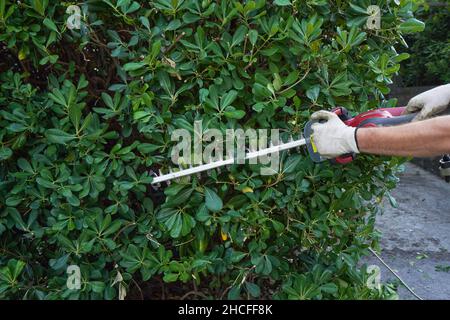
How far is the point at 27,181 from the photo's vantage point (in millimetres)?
2205

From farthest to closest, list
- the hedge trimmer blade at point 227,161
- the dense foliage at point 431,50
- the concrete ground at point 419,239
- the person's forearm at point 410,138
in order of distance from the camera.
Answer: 1. the dense foliage at point 431,50
2. the concrete ground at point 419,239
3. the hedge trimmer blade at point 227,161
4. the person's forearm at point 410,138

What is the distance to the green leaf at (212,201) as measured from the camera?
208 centimetres

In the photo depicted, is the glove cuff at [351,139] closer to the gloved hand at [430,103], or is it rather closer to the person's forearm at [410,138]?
the person's forearm at [410,138]

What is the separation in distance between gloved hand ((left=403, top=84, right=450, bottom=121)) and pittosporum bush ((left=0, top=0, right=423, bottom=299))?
16 centimetres

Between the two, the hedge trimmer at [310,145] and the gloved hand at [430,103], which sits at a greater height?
the gloved hand at [430,103]

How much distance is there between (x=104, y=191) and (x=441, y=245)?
3.34 meters

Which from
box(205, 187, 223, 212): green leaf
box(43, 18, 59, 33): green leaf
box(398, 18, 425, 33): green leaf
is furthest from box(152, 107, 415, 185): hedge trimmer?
box(43, 18, 59, 33): green leaf

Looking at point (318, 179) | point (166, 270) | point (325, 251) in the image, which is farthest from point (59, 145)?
point (325, 251)

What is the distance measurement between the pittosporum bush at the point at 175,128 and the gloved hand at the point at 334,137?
0.15 m

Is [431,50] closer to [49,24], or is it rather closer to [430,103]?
[430,103]

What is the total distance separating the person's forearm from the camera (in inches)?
73.4

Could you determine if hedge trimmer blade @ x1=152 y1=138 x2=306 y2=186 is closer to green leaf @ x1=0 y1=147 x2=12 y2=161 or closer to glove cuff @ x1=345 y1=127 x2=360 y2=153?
glove cuff @ x1=345 y1=127 x2=360 y2=153

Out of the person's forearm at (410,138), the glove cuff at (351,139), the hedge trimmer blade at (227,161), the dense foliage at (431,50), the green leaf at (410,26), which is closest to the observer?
the person's forearm at (410,138)

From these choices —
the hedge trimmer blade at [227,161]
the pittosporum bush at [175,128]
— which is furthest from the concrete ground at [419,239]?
the hedge trimmer blade at [227,161]
